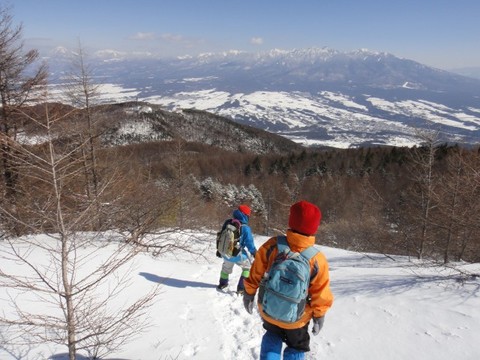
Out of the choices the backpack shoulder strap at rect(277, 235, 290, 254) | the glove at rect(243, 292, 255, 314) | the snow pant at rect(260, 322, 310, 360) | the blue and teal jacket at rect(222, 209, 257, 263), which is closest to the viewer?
the backpack shoulder strap at rect(277, 235, 290, 254)

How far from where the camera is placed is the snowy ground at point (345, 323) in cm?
496

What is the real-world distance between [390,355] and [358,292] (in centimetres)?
252

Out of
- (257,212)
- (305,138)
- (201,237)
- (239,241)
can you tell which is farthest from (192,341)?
→ (305,138)

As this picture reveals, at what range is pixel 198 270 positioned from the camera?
931 centimetres

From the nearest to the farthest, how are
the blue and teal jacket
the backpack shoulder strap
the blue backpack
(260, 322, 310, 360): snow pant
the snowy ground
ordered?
the blue backpack → the backpack shoulder strap → (260, 322, 310, 360): snow pant → the snowy ground → the blue and teal jacket

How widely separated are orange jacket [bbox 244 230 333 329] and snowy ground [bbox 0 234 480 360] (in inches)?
73.8

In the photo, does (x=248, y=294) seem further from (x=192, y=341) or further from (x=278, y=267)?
(x=192, y=341)

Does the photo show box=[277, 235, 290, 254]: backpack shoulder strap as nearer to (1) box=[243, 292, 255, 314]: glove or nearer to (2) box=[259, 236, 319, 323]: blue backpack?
(2) box=[259, 236, 319, 323]: blue backpack

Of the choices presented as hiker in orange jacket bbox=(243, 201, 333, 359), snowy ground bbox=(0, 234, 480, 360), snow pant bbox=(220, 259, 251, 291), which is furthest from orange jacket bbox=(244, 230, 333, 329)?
snow pant bbox=(220, 259, 251, 291)

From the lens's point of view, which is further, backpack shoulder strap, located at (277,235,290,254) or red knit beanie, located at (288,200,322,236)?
backpack shoulder strap, located at (277,235,290,254)

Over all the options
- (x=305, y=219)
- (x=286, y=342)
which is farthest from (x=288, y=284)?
(x=286, y=342)

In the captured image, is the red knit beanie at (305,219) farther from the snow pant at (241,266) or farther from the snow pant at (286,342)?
the snow pant at (241,266)

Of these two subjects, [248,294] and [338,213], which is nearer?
[248,294]

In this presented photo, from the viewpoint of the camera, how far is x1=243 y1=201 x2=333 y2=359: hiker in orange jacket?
11.3ft
